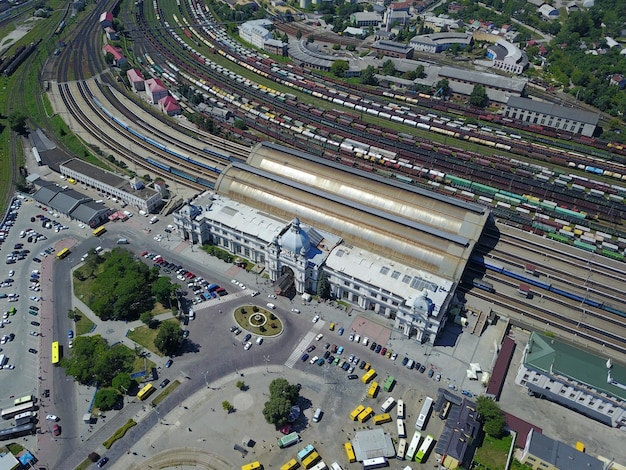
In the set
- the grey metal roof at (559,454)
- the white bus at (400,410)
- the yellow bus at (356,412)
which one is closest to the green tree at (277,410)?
the yellow bus at (356,412)

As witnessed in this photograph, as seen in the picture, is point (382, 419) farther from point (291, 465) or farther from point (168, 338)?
point (168, 338)

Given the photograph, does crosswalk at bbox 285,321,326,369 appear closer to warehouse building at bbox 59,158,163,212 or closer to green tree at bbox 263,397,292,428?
green tree at bbox 263,397,292,428

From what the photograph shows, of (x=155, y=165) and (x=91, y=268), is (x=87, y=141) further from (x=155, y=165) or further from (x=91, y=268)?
(x=91, y=268)

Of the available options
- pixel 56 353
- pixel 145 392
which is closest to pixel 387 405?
pixel 145 392

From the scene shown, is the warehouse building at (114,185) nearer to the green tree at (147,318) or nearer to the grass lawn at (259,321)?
the green tree at (147,318)

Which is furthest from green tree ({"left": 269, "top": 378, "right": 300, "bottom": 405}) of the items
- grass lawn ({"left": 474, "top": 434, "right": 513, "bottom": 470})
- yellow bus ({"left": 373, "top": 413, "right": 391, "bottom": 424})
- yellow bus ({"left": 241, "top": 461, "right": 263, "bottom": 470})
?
grass lawn ({"left": 474, "top": 434, "right": 513, "bottom": 470})

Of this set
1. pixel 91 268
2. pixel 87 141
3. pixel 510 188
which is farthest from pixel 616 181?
pixel 87 141

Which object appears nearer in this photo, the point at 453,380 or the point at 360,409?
the point at 360,409

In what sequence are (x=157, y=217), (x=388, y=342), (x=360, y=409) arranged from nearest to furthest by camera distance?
(x=360, y=409)
(x=388, y=342)
(x=157, y=217)

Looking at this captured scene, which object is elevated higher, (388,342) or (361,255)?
(361,255)
